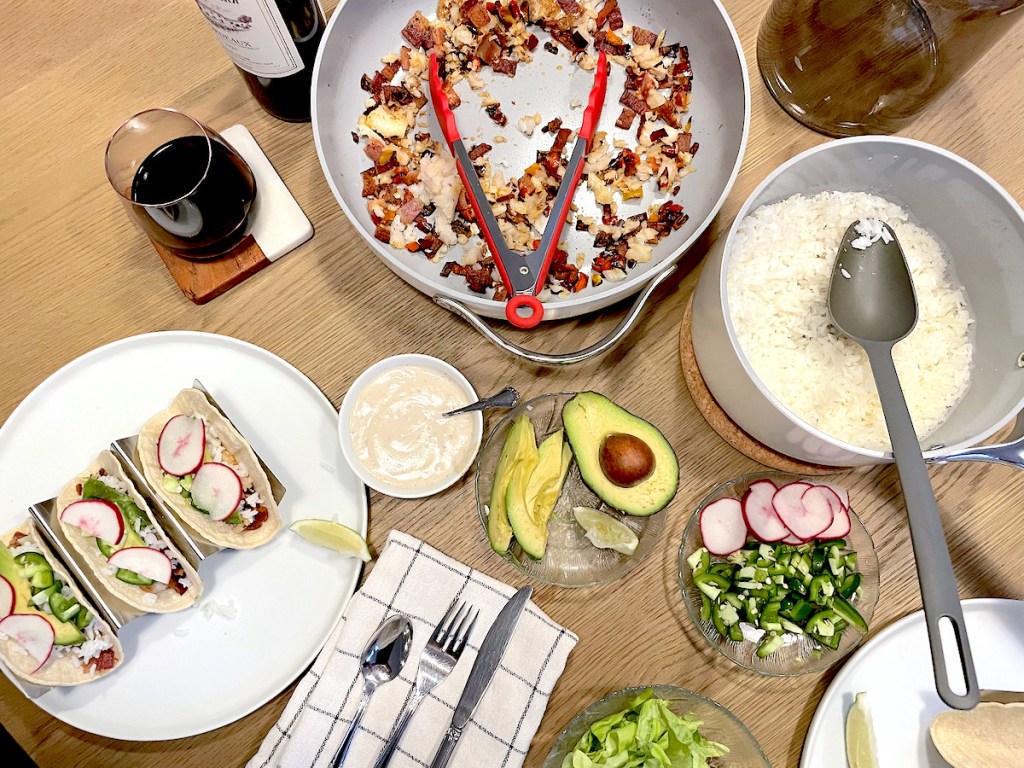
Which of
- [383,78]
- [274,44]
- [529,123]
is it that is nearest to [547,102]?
[529,123]

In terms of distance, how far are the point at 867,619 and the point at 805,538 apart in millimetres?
175

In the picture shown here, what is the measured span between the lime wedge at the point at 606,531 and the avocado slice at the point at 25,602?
0.75 m

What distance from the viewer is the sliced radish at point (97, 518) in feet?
3.50

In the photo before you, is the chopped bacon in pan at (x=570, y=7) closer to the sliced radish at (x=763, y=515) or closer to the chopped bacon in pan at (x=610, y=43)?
the chopped bacon in pan at (x=610, y=43)

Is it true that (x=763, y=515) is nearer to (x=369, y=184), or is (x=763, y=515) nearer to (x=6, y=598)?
(x=369, y=184)

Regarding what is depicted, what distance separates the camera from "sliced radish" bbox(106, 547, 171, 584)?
1076mm

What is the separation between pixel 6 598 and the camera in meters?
1.06

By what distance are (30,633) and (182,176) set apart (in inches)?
27.0

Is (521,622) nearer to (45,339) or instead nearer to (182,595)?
(182,595)

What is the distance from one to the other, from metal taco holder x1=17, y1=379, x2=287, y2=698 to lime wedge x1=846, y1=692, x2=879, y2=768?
88 cm

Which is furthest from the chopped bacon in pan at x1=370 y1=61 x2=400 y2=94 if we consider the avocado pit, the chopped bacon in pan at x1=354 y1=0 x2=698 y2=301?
the avocado pit

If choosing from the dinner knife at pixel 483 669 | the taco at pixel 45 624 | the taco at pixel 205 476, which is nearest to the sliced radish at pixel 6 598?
the taco at pixel 45 624

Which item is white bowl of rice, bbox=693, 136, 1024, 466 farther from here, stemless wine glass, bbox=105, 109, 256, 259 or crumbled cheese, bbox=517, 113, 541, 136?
stemless wine glass, bbox=105, 109, 256, 259

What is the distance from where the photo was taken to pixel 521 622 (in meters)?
1.10
